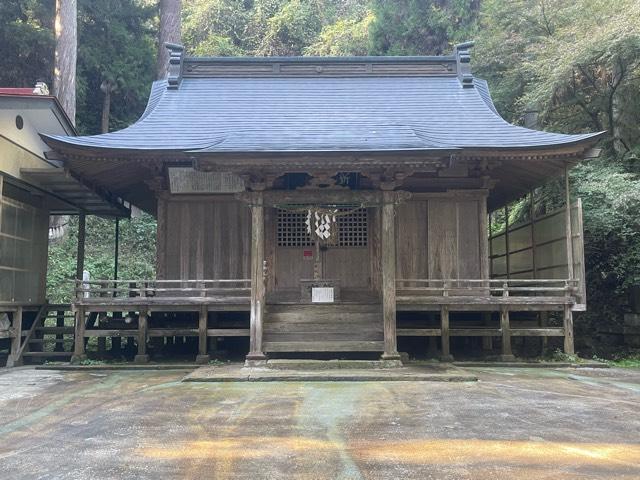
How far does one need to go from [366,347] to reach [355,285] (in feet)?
7.98

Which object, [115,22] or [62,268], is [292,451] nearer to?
[62,268]

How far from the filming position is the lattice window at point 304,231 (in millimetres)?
11875

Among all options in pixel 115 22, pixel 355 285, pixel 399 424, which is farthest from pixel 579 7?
pixel 115 22

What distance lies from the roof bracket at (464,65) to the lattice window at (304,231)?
5034mm

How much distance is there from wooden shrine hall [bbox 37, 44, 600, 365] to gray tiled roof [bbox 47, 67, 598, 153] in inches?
2.6

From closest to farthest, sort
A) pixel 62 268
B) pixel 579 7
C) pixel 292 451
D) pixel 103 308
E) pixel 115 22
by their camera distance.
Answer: pixel 292 451 < pixel 103 308 < pixel 579 7 < pixel 62 268 < pixel 115 22

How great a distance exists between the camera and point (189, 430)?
17.9 ft

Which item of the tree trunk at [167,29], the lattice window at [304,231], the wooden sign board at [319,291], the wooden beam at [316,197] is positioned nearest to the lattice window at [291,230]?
the lattice window at [304,231]

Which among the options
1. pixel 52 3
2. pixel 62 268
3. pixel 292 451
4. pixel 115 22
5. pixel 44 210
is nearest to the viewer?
pixel 292 451

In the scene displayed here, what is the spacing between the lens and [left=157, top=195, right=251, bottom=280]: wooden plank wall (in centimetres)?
1180

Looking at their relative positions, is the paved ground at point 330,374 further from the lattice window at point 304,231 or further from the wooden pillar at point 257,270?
the lattice window at point 304,231

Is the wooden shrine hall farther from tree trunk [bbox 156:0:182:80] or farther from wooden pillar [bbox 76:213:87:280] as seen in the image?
tree trunk [bbox 156:0:182:80]

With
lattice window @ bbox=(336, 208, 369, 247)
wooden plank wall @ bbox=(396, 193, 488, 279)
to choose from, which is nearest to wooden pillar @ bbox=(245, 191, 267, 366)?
lattice window @ bbox=(336, 208, 369, 247)

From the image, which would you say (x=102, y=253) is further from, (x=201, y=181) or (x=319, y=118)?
(x=319, y=118)
